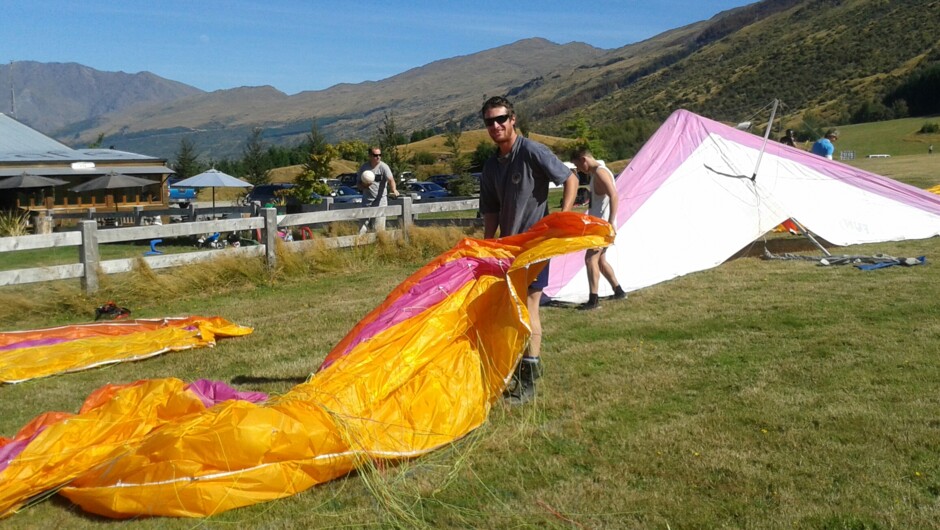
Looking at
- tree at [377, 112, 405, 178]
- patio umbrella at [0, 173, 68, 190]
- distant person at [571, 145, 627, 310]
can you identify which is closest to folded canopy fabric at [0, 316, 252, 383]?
distant person at [571, 145, 627, 310]

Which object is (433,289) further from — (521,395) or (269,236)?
(269,236)

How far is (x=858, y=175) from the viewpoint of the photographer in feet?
39.7

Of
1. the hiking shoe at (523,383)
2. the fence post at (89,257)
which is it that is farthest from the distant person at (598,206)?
the fence post at (89,257)

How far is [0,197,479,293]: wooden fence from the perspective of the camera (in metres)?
10.1

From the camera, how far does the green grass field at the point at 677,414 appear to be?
397cm

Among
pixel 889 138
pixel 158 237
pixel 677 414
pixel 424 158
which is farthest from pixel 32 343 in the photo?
pixel 424 158

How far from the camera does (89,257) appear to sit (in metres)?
10.7

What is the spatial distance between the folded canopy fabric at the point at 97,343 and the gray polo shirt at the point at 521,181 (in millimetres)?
3502

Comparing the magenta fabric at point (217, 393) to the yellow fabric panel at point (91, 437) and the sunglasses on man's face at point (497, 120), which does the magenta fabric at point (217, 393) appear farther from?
the sunglasses on man's face at point (497, 120)

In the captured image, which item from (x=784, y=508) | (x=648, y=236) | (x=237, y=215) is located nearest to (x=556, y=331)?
(x=648, y=236)

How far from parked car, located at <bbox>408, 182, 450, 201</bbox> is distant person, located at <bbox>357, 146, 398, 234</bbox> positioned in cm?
2286

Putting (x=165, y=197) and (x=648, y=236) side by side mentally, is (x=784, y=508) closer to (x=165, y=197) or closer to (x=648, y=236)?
(x=648, y=236)

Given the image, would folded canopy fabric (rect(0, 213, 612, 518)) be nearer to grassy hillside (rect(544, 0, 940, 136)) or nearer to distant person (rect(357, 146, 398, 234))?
distant person (rect(357, 146, 398, 234))

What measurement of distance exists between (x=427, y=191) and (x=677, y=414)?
112 feet
